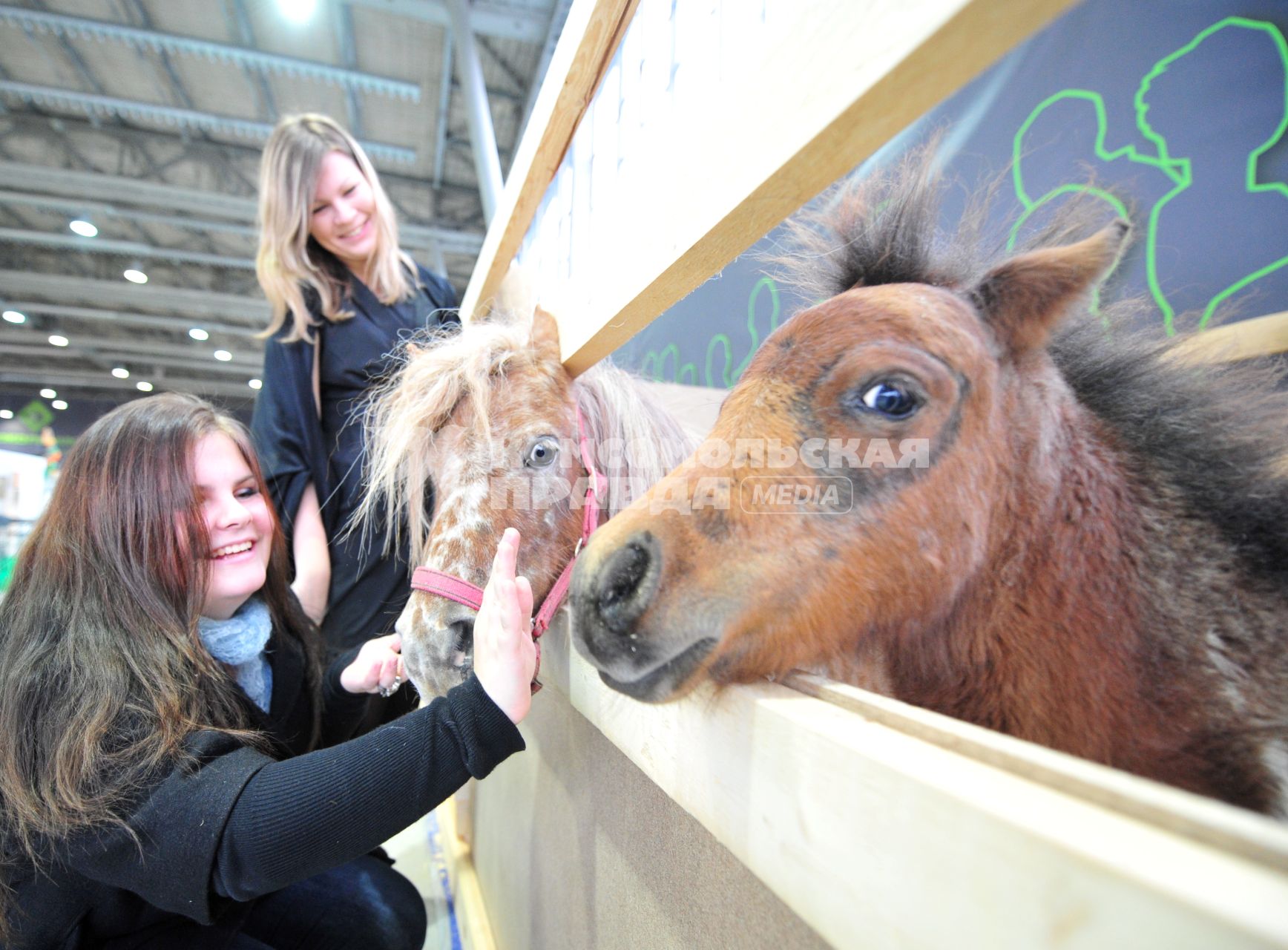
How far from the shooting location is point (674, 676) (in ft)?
1.64

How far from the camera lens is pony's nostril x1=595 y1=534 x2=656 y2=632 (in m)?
A: 0.50

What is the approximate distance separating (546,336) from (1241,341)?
39.7 inches

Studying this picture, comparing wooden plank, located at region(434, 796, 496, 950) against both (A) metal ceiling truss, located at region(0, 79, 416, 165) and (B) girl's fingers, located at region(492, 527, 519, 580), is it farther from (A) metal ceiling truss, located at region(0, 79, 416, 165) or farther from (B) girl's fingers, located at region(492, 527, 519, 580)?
(A) metal ceiling truss, located at region(0, 79, 416, 165)

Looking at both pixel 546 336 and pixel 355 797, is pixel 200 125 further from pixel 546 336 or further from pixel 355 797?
pixel 355 797

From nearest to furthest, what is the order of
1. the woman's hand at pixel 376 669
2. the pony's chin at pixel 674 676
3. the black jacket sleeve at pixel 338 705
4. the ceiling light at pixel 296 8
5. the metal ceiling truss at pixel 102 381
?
the pony's chin at pixel 674 676, the woman's hand at pixel 376 669, the black jacket sleeve at pixel 338 705, the ceiling light at pixel 296 8, the metal ceiling truss at pixel 102 381

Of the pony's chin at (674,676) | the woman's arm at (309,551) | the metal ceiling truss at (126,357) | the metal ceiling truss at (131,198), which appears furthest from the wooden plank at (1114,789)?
the metal ceiling truss at (126,357)

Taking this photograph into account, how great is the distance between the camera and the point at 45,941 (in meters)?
0.87

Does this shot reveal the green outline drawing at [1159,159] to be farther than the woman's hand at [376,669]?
No

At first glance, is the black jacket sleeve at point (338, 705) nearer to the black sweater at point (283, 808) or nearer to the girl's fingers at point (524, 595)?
the black sweater at point (283, 808)

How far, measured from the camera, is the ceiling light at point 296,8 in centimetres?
349

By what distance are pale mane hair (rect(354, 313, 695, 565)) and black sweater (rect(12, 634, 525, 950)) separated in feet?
1.49

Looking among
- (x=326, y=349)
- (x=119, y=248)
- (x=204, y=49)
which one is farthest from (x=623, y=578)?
(x=119, y=248)

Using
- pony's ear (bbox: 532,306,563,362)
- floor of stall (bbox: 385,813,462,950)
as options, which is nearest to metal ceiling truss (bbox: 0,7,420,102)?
pony's ear (bbox: 532,306,563,362)

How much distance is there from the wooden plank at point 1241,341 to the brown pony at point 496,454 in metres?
0.75
